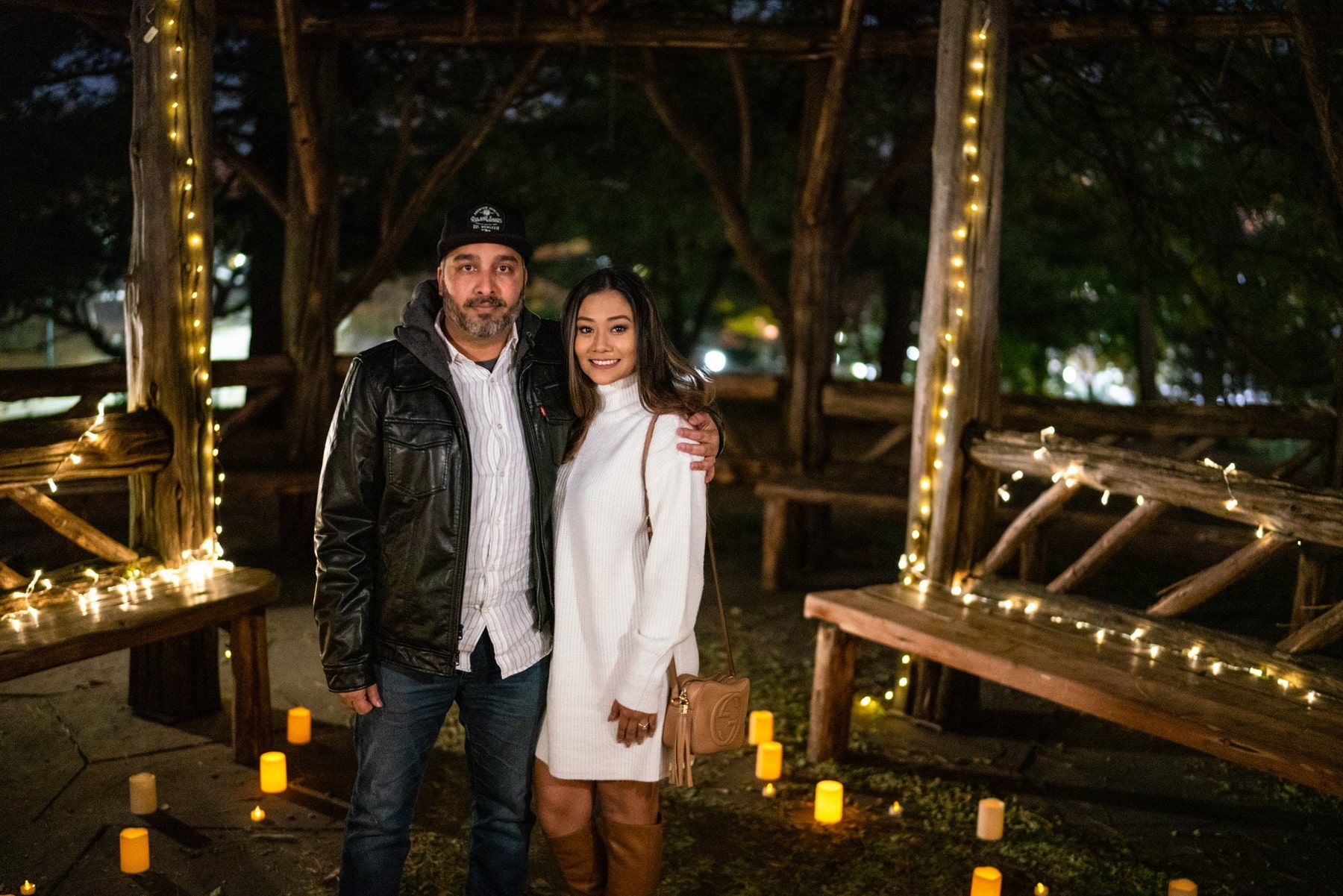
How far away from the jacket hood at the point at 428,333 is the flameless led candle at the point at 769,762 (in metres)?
2.42

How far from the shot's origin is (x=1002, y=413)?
8.09 meters

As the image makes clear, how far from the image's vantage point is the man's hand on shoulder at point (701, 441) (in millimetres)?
3070

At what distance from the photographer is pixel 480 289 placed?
308cm

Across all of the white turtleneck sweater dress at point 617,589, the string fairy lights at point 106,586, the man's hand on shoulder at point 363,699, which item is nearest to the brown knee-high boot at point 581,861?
the white turtleneck sweater dress at point 617,589

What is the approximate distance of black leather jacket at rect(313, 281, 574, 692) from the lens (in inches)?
119

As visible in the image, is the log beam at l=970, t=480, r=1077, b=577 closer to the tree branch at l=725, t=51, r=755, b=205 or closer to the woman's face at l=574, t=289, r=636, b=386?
the woman's face at l=574, t=289, r=636, b=386

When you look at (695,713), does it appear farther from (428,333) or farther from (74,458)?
(74,458)

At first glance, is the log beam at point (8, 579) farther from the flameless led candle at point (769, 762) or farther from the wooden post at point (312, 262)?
the wooden post at point (312, 262)

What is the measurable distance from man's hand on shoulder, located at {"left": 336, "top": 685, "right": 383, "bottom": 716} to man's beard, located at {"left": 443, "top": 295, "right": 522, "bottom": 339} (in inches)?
38.9

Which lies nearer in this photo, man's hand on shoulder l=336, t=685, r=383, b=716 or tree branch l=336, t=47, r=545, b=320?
man's hand on shoulder l=336, t=685, r=383, b=716

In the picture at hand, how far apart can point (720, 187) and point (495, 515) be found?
5.46m

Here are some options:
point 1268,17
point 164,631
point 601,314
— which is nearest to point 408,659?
point 601,314

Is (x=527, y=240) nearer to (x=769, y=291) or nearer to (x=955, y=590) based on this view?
(x=955, y=590)

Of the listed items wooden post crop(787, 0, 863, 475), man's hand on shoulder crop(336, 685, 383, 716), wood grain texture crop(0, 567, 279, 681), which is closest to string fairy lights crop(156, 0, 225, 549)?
wood grain texture crop(0, 567, 279, 681)
